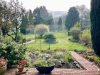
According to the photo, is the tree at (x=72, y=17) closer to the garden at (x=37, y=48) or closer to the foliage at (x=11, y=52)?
the garden at (x=37, y=48)

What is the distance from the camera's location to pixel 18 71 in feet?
33.0

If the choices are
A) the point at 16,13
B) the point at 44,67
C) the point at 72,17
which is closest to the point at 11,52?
the point at 44,67

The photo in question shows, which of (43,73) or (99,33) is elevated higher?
(99,33)

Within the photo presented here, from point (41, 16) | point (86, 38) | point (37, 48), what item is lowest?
point (37, 48)

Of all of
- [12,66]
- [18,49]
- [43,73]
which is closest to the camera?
[43,73]

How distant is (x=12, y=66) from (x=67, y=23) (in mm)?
32870

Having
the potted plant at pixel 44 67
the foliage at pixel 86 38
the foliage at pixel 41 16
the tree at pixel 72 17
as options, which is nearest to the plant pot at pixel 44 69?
the potted plant at pixel 44 67

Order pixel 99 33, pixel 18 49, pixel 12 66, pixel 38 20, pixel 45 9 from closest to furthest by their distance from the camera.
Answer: pixel 12 66
pixel 18 49
pixel 99 33
pixel 38 20
pixel 45 9

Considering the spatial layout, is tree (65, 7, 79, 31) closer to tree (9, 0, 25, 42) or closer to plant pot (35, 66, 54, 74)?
tree (9, 0, 25, 42)

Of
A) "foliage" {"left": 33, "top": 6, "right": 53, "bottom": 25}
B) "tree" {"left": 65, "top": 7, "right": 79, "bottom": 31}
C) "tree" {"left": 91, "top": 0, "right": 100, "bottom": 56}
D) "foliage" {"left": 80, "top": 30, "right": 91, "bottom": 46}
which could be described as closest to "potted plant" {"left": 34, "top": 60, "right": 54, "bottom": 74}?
"tree" {"left": 91, "top": 0, "right": 100, "bottom": 56}

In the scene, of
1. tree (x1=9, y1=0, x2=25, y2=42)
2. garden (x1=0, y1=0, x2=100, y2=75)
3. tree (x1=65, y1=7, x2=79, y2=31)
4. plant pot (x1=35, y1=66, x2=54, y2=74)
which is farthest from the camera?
tree (x1=65, y1=7, x2=79, y2=31)

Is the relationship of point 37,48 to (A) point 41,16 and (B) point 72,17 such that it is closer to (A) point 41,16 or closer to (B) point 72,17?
(A) point 41,16

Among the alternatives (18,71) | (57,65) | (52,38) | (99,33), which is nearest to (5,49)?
(18,71)

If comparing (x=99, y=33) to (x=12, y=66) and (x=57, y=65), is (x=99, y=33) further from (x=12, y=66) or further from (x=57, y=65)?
(x=12, y=66)
